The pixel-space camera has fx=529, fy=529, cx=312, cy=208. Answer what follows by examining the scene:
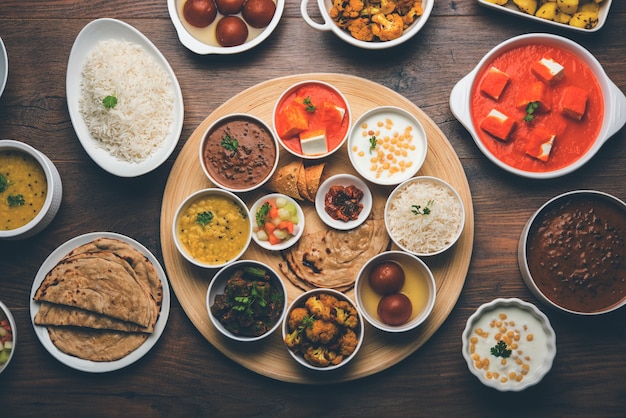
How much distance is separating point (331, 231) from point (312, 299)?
0.48 m

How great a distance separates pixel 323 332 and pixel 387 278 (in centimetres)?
53

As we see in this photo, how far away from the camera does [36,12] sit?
12.5 feet

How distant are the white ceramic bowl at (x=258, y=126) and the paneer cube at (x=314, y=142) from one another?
0.18 meters

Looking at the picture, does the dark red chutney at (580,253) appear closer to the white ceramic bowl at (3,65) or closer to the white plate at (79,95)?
the white plate at (79,95)

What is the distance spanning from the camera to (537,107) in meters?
3.57

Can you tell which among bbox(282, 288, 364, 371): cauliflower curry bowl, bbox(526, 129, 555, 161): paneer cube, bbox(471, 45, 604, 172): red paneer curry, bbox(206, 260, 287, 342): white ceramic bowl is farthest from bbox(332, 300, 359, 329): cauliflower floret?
bbox(526, 129, 555, 161): paneer cube

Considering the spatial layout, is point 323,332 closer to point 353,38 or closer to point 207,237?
point 207,237

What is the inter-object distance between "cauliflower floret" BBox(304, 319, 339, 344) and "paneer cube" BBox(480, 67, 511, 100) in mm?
1883

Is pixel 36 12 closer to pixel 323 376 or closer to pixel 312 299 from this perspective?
pixel 312 299

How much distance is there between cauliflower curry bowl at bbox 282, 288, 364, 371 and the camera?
3270mm

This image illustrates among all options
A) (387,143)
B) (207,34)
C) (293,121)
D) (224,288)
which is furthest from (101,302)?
(387,143)

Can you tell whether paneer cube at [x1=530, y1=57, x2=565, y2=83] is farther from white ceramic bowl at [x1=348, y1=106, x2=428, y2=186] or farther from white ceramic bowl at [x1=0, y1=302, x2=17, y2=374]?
white ceramic bowl at [x1=0, y1=302, x2=17, y2=374]

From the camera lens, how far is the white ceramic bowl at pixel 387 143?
3518mm

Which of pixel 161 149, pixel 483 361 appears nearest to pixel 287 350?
pixel 483 361
